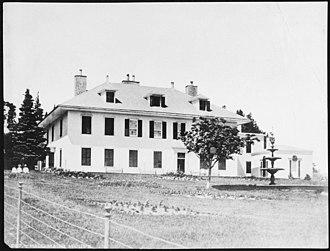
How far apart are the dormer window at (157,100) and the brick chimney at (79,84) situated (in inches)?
42.8

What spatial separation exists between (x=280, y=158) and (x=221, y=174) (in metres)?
0.93

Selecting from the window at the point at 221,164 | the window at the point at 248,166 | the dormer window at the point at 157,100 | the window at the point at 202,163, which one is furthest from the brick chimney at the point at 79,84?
the window at the point at 248,166

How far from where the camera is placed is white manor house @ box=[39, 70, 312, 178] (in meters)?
9.30

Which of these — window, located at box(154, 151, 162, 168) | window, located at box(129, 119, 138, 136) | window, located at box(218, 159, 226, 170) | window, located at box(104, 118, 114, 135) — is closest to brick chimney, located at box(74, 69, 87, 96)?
window, located at box(104, 118, 114, 135)

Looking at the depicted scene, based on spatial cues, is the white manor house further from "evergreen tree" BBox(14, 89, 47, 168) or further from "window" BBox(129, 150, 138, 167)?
"evergreen tree" BBox(14, 89, 47, 168)

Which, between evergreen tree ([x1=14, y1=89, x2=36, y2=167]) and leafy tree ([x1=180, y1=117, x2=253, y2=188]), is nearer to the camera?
leafy tree ([x1=180, y1=117, x2=253, y2=188])

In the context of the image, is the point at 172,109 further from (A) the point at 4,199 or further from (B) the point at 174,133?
(A) the point at 4,199

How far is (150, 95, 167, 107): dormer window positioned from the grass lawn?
119cm

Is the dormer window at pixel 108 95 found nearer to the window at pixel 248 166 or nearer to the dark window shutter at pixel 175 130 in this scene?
the dark window shutter at pixel 175 130

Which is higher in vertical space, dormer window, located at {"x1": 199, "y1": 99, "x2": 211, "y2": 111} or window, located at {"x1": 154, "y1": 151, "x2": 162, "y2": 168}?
dormer window, located at {"x1": 199, "y1": 99, "x2": 211, "y2": 111}

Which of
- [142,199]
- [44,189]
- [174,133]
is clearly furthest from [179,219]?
[44,189]

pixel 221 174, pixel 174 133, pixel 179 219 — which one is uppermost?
pixel 174 133

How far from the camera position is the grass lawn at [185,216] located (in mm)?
8258

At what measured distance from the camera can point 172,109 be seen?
9680 millimetres
